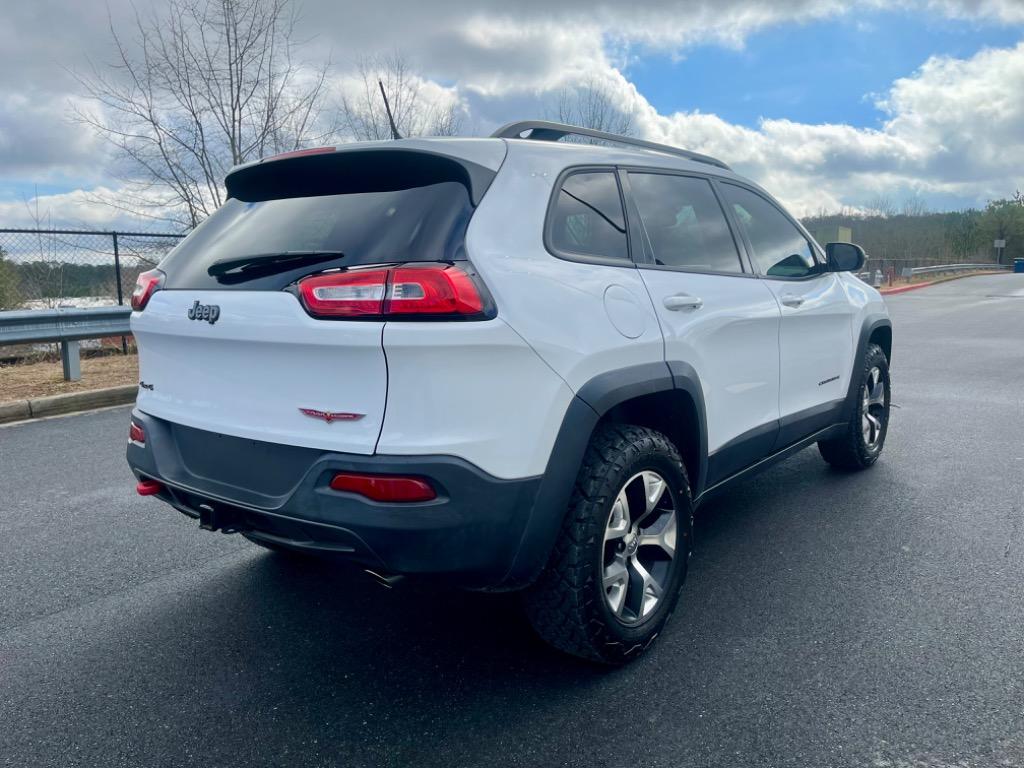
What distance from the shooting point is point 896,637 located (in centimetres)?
297

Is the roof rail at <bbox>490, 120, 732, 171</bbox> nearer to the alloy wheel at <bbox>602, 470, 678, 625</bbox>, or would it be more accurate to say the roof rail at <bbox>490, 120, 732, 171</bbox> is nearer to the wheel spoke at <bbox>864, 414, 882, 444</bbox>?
the alloy wheel at <bbox>602, 470, 678, 625</bbox>

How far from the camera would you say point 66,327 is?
323 inches

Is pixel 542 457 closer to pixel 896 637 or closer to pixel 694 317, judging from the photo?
pixel 694 317

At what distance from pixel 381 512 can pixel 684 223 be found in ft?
6.26

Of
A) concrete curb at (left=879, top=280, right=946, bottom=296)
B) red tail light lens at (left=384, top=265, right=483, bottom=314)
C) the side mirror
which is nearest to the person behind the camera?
red tail light lens at (left=384, top=265, right=483, bottom=314)

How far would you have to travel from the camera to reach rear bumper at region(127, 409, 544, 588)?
2254 millimetres

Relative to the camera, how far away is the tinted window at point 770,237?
3.90m

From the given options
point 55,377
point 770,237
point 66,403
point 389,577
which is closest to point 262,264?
point 389,577

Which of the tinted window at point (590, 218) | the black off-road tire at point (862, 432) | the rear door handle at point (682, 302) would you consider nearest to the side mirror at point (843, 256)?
the black off-road tire at point (862, 432)

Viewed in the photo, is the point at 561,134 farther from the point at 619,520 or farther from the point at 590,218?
the point at 619,520

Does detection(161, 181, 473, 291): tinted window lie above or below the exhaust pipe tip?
above

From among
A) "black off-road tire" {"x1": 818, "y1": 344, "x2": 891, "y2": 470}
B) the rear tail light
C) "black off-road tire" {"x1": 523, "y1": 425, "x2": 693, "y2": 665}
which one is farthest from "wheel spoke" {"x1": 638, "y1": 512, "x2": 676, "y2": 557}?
"black off-road tire" {"x1": 818, "y1": 344, "x2": 891, "y2": 470}

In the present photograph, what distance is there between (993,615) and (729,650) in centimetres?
112

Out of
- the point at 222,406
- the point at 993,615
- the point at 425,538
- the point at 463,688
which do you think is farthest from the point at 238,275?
the point at 993,615
